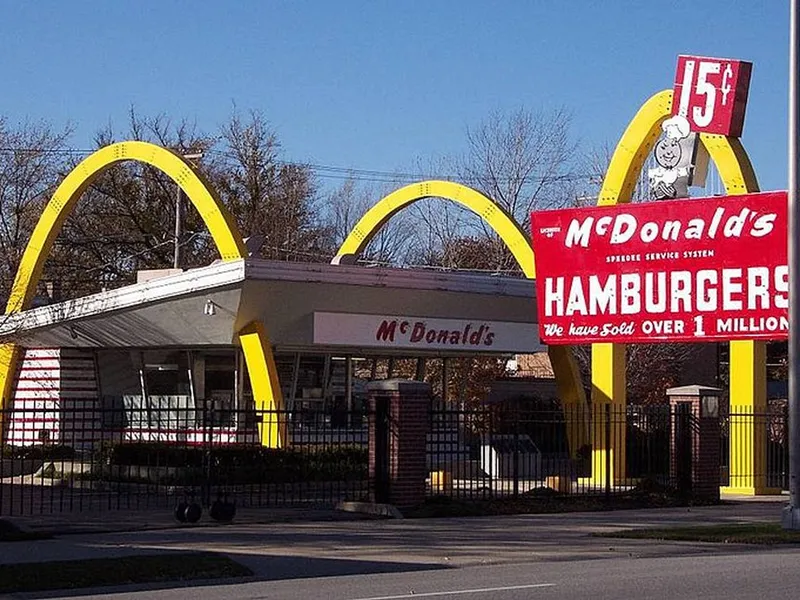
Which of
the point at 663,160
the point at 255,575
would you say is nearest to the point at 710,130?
the point at 663,160

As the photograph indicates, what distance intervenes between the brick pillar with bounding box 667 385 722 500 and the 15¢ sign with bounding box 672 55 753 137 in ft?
19.2

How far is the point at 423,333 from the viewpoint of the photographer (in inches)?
1565

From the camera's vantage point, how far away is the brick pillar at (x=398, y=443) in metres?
26.2

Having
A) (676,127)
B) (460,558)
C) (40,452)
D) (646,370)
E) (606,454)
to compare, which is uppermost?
(676,127)

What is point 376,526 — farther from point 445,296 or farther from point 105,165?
point 105,165

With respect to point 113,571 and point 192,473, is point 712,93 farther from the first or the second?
point 113,571

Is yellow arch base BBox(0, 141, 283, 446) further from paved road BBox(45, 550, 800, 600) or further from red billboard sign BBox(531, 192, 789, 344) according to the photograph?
paved road BBox(45, 550, 800, 600)

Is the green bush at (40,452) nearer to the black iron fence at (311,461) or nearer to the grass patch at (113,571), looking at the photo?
the black iron fence at (311,461)

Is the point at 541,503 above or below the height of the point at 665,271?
below

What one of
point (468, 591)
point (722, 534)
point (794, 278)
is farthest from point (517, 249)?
point (468, 591)

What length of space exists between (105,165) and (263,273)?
28.0 feet

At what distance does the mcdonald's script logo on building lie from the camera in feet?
124

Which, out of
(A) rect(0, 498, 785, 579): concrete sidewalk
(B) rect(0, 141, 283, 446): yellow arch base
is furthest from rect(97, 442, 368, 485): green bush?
(A) rect(0, 498, 785, 579): concrete sidewalk

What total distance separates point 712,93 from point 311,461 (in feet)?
39.4
